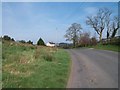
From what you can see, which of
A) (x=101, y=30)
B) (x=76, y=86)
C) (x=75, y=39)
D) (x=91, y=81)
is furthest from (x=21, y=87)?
(x=75, y=39)

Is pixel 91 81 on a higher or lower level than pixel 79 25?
lower

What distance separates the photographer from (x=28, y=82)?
352 inches

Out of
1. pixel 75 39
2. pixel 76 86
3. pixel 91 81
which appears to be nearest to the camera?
pixel 76 86

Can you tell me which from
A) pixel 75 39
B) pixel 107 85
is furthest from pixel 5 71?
pixel 75 39

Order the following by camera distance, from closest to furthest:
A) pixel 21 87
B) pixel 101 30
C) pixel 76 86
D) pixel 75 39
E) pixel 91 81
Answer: pixel 21 87, pixel 76 86, pixel 91 81, pixel 101 30, pixel 75 39

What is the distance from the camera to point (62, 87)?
8461 millimetres

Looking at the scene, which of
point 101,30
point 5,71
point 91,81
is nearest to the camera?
point 91,81

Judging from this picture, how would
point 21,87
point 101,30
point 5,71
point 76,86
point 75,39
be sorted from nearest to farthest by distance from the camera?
point 21,87
point 76,86
point 5,71
point 101,30
point 75,39

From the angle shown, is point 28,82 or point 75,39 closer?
point 28,82

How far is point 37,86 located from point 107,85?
2.67 meters

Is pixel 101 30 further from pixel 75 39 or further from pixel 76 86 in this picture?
pixel 76 86

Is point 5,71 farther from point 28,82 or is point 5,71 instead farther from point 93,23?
point 93,23

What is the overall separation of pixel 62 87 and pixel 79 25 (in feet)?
307

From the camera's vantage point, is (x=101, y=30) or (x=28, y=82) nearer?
(x=28, y=82)
